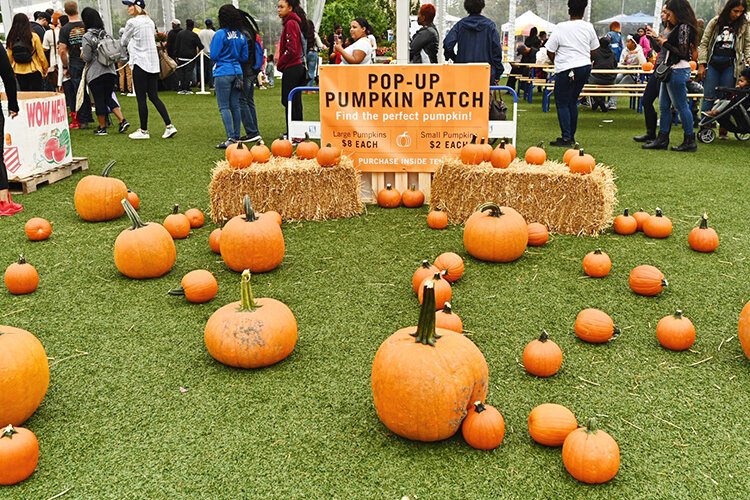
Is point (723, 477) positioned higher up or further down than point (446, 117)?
further down

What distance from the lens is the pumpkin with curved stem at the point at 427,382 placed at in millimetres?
2473

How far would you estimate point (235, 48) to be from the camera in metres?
9.09

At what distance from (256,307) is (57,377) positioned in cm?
103

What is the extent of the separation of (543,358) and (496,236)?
1698 mm

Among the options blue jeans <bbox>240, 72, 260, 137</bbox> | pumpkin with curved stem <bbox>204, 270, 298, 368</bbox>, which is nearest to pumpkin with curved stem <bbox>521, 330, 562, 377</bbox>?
pumpkin with curved stem <bbox>204, 270, 298, 368</bbox>

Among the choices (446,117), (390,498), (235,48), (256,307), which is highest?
(235,48)

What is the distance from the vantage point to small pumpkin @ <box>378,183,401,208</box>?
654 cm

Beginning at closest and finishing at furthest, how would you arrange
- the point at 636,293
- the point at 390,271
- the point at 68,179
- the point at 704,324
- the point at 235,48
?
1. the point at 704,324
2. the point at 636,293
3. the point at 390,271
4. the point at 68,179
5. the point at 235,48

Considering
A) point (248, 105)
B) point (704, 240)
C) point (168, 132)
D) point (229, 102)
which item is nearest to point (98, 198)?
point (229, 102)

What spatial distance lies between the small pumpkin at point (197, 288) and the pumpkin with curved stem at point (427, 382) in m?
1.78

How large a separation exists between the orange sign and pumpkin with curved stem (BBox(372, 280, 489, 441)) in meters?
3.94

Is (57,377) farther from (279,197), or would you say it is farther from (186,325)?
(279,197)

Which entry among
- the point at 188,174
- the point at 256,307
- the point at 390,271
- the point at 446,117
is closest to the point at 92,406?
the point at 256,307

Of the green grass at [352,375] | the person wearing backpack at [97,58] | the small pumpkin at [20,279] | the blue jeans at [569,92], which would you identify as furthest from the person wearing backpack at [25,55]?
the blue jeans at [569,92]
